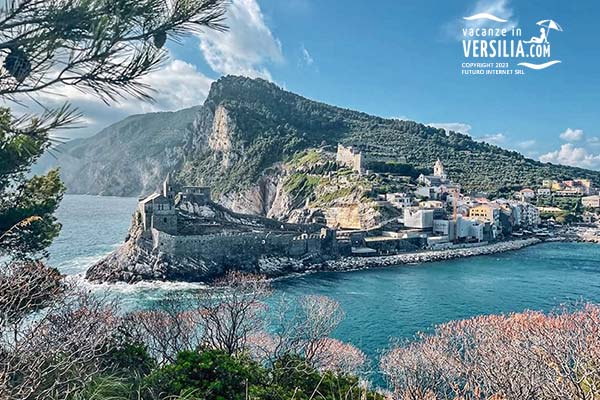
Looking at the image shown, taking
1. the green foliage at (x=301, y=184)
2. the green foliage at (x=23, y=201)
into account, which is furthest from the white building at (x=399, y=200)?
the green foliage at (x=23, y=201)

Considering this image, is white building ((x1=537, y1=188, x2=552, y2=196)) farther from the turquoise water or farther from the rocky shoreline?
the turquoise water

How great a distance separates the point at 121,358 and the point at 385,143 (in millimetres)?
89210

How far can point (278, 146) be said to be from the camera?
3140 inches

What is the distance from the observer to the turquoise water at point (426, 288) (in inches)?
748

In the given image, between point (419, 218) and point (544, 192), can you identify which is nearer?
point (419, 218)

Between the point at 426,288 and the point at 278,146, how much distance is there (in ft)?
187

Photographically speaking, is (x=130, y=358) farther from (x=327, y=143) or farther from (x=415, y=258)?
(x=327, y=143)

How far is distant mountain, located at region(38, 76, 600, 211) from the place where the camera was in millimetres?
75500

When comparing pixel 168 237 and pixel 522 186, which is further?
pixel 522 186

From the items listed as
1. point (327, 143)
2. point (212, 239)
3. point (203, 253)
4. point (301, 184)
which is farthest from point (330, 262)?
point (327, 143)

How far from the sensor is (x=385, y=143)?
92.9 metres

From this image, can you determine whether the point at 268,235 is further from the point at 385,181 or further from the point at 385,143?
the point at 385,143

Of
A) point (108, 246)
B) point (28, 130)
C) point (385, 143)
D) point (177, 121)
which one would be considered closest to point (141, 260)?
point (108, 246)

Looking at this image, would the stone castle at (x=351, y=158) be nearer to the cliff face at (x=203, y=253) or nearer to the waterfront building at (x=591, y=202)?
the cliff face at (x=203, y=253)
